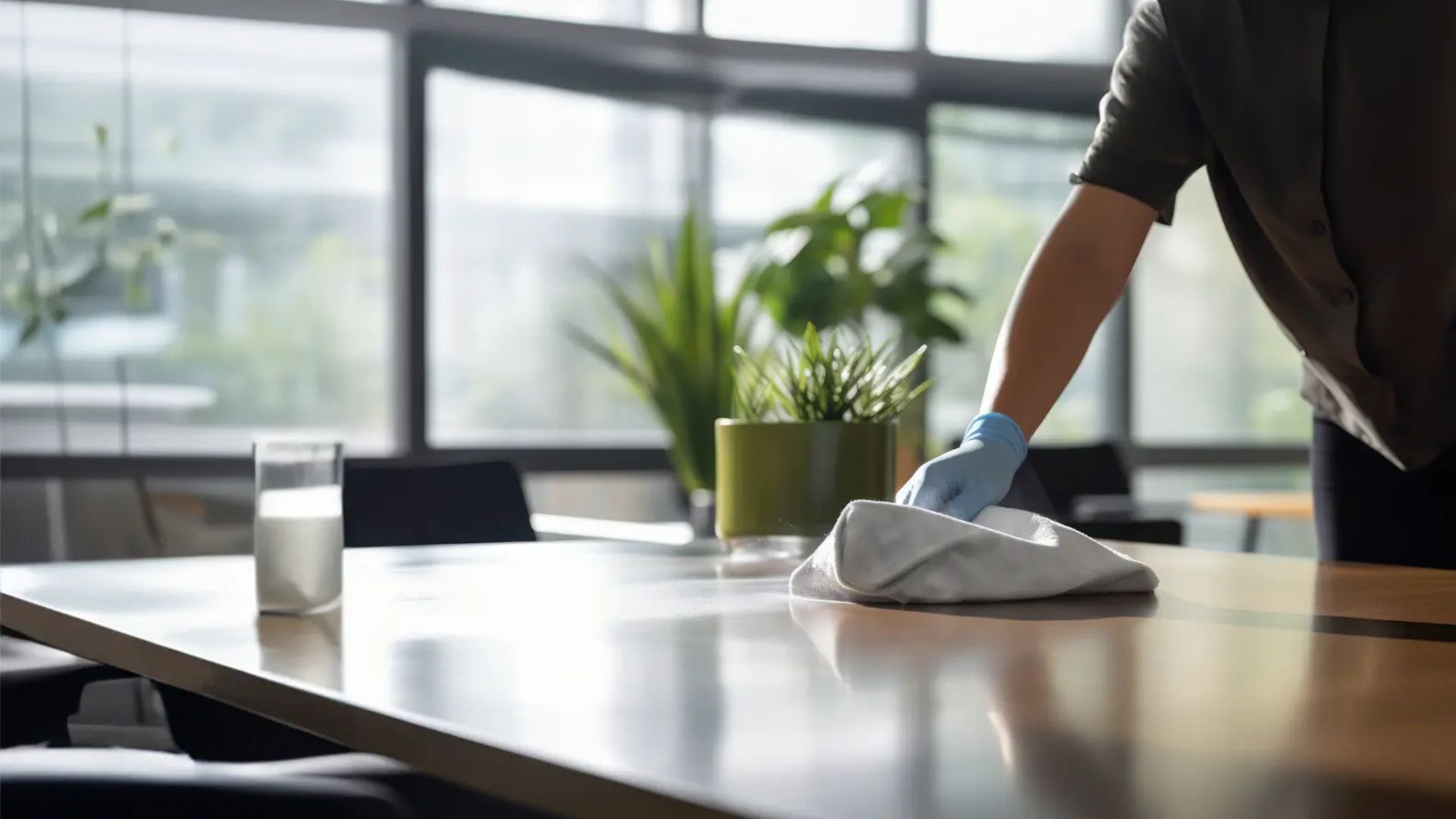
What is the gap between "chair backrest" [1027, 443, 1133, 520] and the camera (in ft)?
10.7

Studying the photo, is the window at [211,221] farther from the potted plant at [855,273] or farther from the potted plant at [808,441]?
the potted plant at [808,441]

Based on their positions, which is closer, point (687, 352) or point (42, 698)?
point (42, 698)

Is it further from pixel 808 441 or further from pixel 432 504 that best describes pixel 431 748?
pixel 432 504

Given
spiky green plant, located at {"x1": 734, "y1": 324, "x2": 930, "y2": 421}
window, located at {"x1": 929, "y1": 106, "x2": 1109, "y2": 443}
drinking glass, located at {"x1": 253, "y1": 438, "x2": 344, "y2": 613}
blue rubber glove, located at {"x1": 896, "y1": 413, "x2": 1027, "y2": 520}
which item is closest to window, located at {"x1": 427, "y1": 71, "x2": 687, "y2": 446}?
window, located at {"x1": 929, "y1": 106, "x2": 1109, "y2": 443}

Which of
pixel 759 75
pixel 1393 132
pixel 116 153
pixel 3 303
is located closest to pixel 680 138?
pixel 759 75

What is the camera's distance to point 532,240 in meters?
4.93

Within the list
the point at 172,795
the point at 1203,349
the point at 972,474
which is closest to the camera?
the point at 172,795

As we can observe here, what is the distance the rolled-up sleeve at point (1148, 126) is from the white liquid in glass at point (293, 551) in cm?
101

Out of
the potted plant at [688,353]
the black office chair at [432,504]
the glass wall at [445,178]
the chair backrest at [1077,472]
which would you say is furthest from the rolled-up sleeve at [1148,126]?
the glass wall at [445,178]

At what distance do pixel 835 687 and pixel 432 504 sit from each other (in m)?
1.31

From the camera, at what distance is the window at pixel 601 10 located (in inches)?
188

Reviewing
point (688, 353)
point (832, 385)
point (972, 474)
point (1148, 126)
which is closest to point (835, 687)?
point (972, 474)

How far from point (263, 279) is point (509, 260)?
744 millimetres

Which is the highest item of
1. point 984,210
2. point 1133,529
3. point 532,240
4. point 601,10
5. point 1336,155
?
point 601,10
